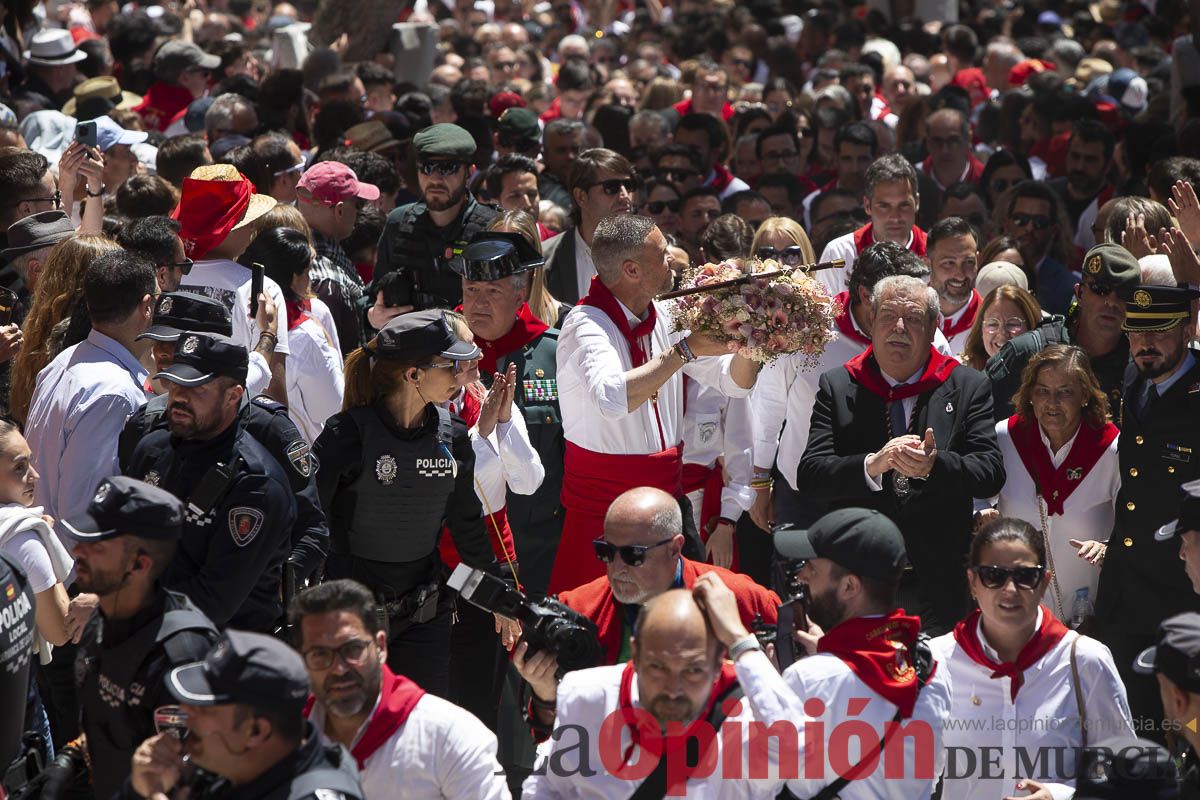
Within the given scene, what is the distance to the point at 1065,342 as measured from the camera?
7.29 metres

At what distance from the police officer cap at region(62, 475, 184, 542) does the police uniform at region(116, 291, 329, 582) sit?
797mm

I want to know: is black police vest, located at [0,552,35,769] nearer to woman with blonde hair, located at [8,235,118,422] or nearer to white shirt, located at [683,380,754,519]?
woman with blonde hair, located at [8,235,118,422]

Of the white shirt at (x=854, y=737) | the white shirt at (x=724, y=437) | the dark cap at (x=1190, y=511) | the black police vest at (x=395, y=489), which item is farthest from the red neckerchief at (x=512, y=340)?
the dark cap at (x=1190, y=511)

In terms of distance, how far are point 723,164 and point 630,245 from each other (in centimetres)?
683

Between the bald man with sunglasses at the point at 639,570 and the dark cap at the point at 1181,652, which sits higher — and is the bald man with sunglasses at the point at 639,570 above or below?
below

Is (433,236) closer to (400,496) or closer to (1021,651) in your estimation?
(400,496)

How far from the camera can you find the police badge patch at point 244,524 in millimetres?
5066

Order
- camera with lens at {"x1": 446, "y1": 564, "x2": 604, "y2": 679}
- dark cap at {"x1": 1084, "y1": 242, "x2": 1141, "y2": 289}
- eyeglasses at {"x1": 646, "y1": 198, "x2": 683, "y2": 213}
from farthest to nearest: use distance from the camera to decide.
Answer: eyeglasses at {"x1": 646, "y1": 198, "x2": 683, "y2": 213}
dark cap at {"x1": 1084, "y1": 242, "x2": 1141, "y2": 289}
camera with lens at {"x1": 446, "y1": 564, "x2": 604, "y2": 679}

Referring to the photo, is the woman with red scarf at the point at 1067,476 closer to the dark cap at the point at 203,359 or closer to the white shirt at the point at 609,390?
the white shirt at the point at 609,390

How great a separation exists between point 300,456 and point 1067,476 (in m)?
Answer: 3.34

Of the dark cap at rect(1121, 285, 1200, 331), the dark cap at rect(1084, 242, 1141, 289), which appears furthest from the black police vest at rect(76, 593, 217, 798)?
the dark cap at rect(1084, 242, 1141, 289)

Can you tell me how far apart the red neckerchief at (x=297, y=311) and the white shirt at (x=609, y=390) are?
1336 mm

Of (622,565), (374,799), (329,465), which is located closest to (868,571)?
(622,565)

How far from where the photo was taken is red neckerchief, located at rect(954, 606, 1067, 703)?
5.14 meters
